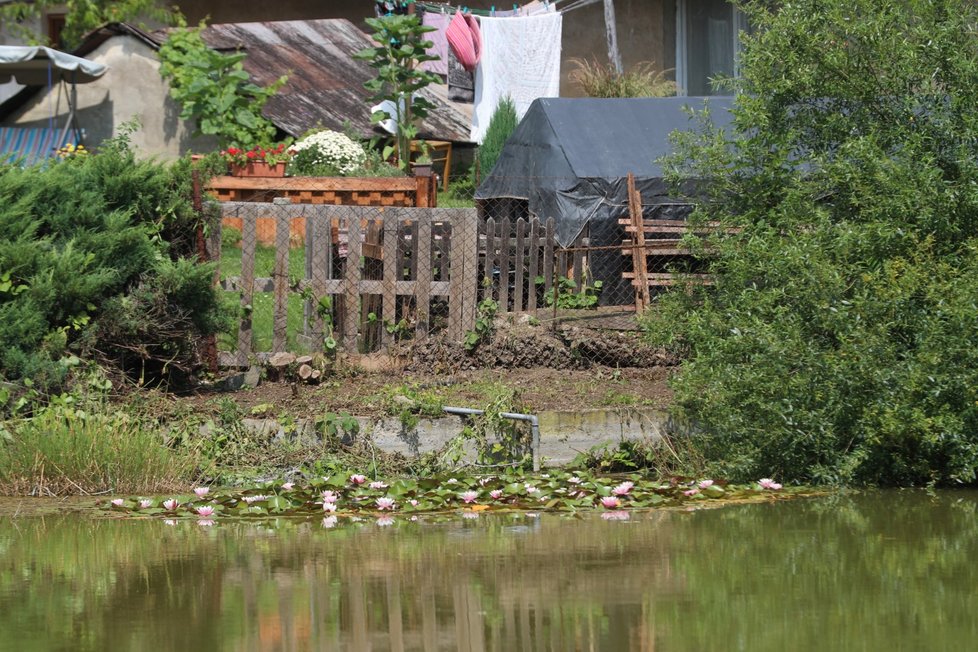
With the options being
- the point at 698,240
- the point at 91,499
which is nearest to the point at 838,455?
the point at 698,240

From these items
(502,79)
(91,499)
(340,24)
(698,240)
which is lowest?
(91,499)

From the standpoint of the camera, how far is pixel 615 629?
15.9 ft

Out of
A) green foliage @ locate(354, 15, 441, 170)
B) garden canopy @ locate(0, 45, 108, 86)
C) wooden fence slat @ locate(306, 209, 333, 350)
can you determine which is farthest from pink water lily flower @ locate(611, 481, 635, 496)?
garden canopy @ locate(0, 45, 108, 86)

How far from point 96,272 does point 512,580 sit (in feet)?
14.9

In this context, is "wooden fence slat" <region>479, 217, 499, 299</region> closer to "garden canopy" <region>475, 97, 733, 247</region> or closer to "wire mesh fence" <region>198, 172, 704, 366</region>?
"wire mesh fence" <region>198, 172, 704, 366</region>

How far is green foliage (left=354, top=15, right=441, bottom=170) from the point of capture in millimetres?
16453

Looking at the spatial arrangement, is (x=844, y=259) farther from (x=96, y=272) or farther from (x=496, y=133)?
(x=496, y=133)

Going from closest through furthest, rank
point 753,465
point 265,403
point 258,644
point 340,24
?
1. point 258,644
2. point 753,465
3. point 265,403
4. point 340,24

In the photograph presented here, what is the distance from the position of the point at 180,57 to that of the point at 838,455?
11.9 meters

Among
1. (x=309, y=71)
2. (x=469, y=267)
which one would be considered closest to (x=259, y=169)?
(x=309, y=71)

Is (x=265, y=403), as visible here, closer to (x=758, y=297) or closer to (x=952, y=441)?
(x=758, y=297)

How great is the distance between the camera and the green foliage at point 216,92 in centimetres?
1639

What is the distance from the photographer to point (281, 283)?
9.90m

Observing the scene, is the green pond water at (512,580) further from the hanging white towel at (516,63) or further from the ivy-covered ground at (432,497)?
the hanging white towel at (516,63)
